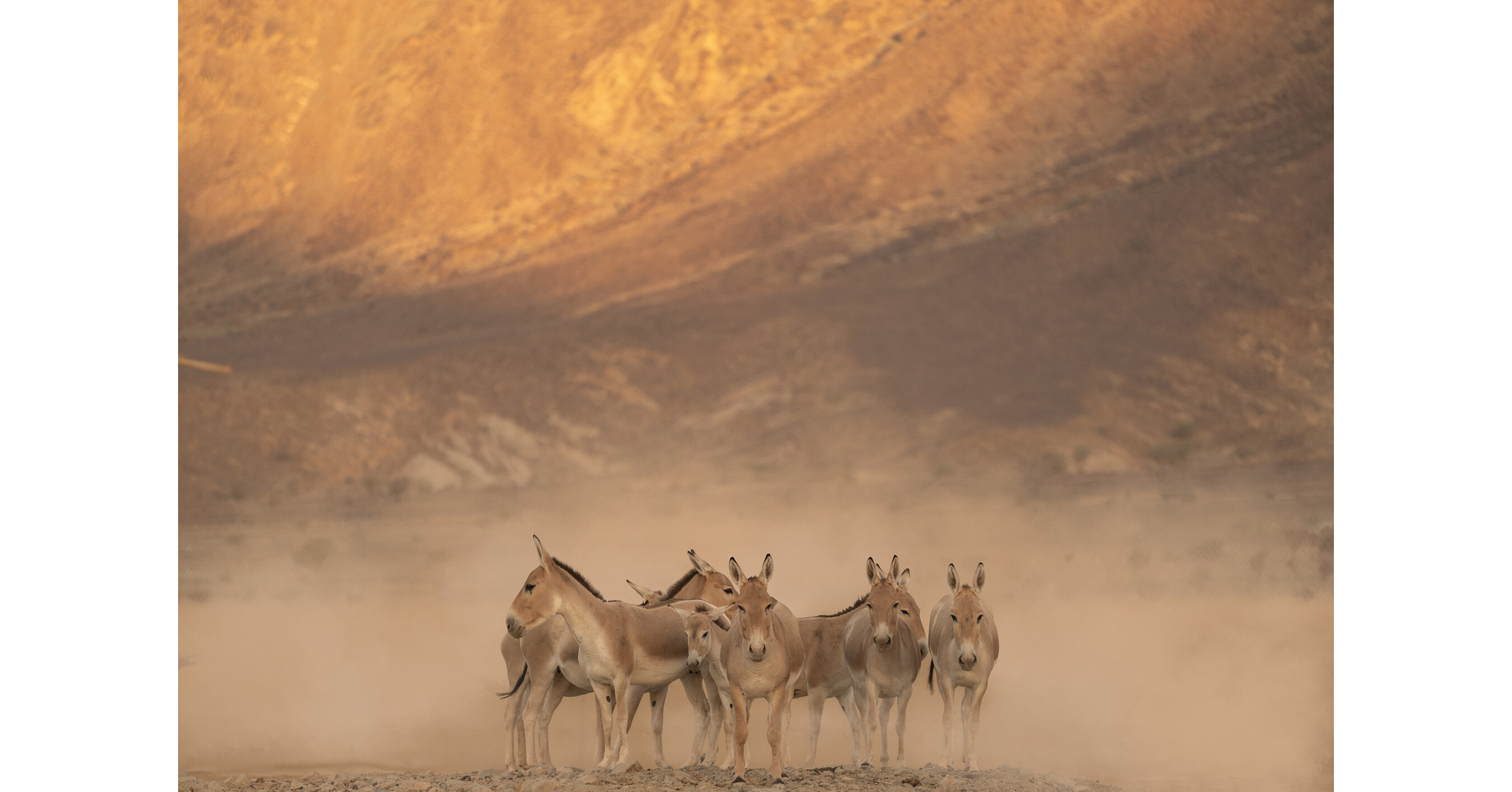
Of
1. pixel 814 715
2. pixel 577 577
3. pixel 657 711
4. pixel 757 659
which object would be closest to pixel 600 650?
pixel 577 577

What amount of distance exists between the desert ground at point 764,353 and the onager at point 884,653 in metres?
1.38

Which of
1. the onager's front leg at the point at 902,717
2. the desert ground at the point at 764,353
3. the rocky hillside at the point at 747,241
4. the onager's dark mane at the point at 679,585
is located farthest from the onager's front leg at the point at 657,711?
the rocky hillside at the point at 747,241

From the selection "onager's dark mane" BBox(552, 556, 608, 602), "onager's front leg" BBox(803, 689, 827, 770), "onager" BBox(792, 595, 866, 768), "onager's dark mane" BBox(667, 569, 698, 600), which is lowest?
"onager's front leg" BBox(803, 689, 827, 770)

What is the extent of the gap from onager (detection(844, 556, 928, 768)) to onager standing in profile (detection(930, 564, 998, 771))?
18 cm

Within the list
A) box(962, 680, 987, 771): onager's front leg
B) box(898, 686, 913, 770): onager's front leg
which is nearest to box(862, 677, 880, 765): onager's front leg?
box(898, 686, 913, 770): onager's front leg

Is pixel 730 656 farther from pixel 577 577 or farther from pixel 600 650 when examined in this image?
pixel 577 577

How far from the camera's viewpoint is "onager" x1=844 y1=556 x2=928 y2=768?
7496 mm

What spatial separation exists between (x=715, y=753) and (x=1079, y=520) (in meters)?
3.40

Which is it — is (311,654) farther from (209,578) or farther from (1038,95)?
(1038,95)

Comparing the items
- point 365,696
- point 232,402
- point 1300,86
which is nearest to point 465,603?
point 365,696

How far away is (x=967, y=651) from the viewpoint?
7441 millimetres

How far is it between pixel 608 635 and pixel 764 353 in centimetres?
344

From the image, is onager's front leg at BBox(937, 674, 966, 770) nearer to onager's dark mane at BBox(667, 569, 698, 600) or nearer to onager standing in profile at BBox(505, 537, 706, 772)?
onager standing in profile at BBox(505, 537, 706, 772)

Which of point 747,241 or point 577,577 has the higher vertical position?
point 747,241
